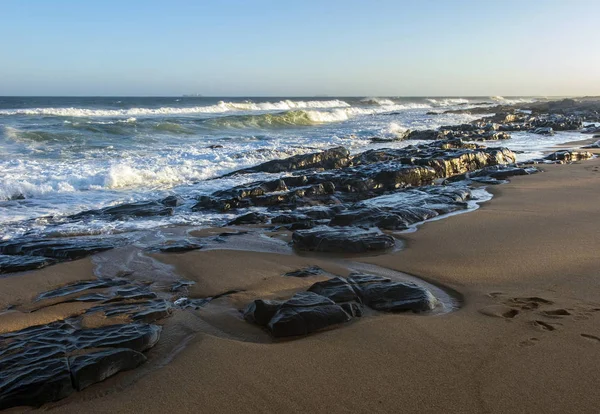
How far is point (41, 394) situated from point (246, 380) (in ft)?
3.42

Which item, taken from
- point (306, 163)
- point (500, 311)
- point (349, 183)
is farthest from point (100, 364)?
point (306, 163)

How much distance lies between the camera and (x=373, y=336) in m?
2.95

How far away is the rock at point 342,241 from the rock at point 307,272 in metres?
0.62

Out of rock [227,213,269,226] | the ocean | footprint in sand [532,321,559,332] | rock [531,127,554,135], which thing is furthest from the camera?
rock [531,127,554,135]

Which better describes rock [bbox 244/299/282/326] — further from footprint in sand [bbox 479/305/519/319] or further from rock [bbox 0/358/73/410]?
footprint in sand [bbox 479/305/519/319]

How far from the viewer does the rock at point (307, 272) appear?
4.21 meters

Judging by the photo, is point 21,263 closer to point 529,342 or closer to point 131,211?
point 131,211

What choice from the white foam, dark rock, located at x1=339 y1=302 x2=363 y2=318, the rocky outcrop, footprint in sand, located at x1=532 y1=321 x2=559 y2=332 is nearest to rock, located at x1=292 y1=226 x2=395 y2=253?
the rocky outcrop

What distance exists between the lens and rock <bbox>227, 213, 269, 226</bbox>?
650cm

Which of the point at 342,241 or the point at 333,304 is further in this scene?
the point at 342,241

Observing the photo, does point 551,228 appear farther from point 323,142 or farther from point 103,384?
point 323,142

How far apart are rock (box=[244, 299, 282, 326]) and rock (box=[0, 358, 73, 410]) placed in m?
1.19

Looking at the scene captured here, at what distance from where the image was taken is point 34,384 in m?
2.38

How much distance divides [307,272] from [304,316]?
1.18 m
